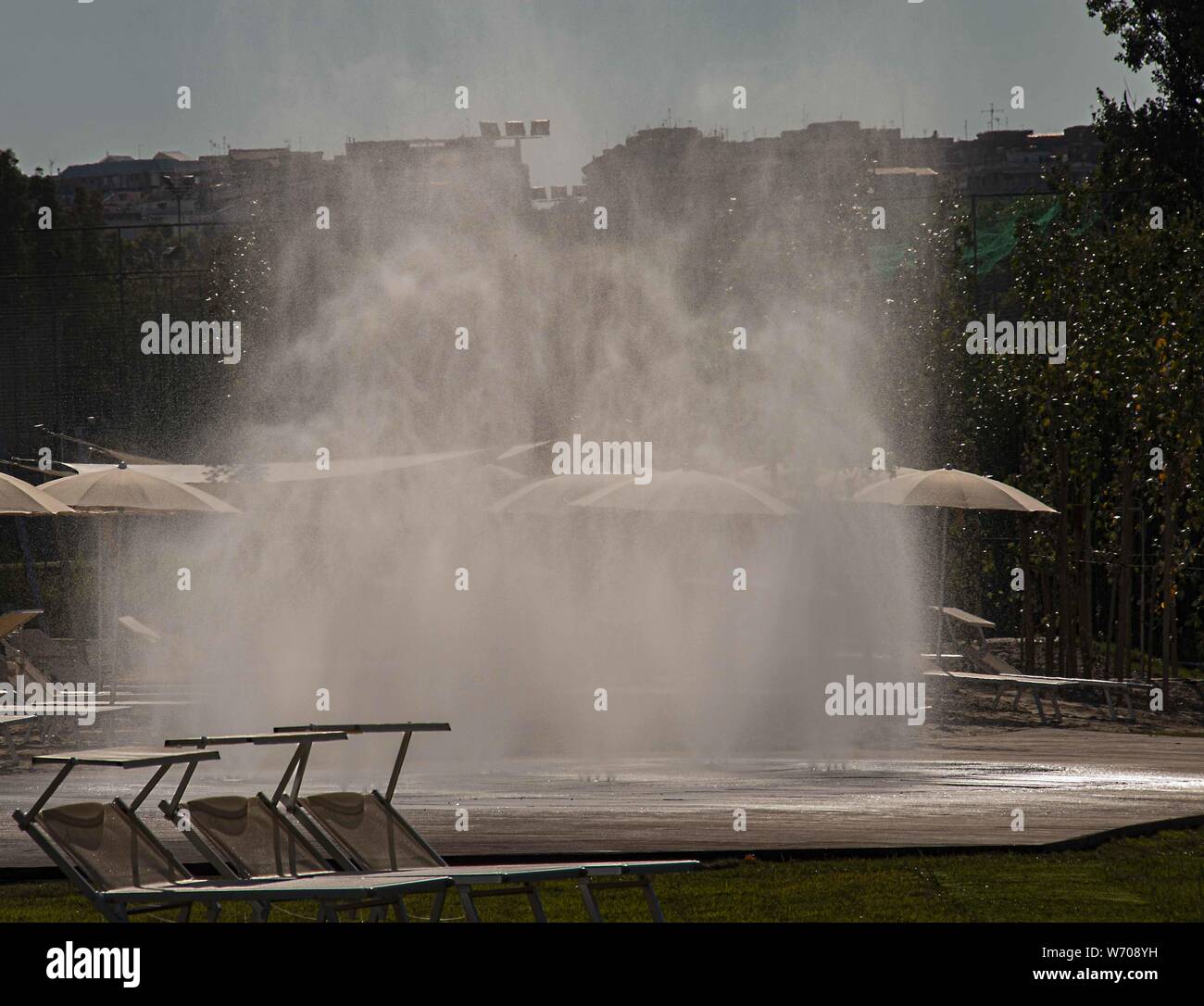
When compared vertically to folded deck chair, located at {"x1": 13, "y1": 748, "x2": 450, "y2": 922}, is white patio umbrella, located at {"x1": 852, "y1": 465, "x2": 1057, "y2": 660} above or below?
above

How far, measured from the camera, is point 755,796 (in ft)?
38.7

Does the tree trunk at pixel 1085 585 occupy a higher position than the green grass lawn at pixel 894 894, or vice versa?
the tree trunk at pixel 1085 585

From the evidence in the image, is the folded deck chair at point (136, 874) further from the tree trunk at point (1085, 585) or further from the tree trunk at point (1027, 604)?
the tree trunk at point (1027, 604)

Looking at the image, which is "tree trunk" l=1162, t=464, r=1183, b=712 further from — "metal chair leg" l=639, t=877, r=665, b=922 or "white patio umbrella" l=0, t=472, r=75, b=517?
"metal chair leg" l=639, t=877, r=665, b=922

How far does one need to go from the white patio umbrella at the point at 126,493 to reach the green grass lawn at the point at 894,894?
10.7m

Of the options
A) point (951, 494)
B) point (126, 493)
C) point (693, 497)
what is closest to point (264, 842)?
point (693, 497)

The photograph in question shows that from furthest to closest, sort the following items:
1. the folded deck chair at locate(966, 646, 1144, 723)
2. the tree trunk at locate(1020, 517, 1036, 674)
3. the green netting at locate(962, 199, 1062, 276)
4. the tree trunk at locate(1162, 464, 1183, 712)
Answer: the green netting at locate(962, 199, 1062, 276) → the tree trunk at locate(1020, 517, 1036, 674) → the tree trunk at locate(1162, 464, 1183, 712) → the folded deck chair at locate(966, 646, 1144, 723)

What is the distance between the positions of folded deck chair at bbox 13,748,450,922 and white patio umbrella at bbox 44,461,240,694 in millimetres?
12194

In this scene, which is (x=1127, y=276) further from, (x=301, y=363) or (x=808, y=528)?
(x=301, y=363)

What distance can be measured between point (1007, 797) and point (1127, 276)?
1120 cm

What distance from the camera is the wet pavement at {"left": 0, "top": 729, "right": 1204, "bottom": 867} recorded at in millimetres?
9719

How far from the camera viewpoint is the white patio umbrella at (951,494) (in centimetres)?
1994

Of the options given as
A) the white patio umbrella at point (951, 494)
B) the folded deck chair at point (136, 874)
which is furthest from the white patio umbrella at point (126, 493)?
the folded deck chair at point (136, 874)

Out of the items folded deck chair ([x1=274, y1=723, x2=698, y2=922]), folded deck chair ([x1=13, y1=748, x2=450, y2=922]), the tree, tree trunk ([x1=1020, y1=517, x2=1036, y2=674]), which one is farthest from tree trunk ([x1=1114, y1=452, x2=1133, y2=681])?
folded deck chair ([x1=13, y1=748, x2=450, y2=922])
